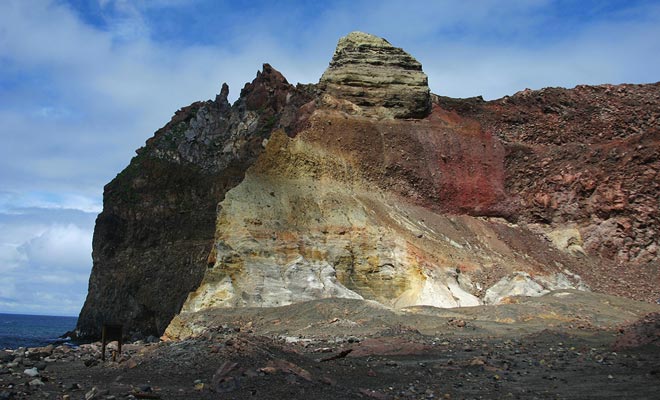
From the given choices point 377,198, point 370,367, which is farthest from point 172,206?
point 370,367

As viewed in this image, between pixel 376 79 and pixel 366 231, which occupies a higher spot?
pixel 376 79

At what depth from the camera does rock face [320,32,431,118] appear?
49.2 m

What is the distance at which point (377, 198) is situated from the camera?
4350 cm

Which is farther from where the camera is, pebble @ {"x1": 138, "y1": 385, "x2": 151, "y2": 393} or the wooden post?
the wooden post

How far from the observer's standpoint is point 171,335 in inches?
1230

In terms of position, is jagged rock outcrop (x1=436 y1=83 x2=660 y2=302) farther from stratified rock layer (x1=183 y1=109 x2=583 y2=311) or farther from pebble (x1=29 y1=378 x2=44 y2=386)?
pebble (x1=29 y1=378 x2=44 y2=386)

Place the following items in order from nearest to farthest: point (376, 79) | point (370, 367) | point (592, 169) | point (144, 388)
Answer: point (144, 388) → point (370, 367) → point (592, 169) → point (376, 79)

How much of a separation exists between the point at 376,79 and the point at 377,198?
10.1 meters

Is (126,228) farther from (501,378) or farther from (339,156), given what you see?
(501,378)

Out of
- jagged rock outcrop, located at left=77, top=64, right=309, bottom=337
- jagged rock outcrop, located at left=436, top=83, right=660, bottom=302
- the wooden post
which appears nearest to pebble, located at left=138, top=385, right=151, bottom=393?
the wooden post

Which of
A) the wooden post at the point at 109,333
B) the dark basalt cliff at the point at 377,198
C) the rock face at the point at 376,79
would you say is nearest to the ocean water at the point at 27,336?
the dark basalt cliff at the point at 377,198

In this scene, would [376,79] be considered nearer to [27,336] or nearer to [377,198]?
[377,198]

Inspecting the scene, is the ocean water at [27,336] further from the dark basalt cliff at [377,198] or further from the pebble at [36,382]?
the pebble at [36,382]

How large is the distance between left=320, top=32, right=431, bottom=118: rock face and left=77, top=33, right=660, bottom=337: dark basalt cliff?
10cm
